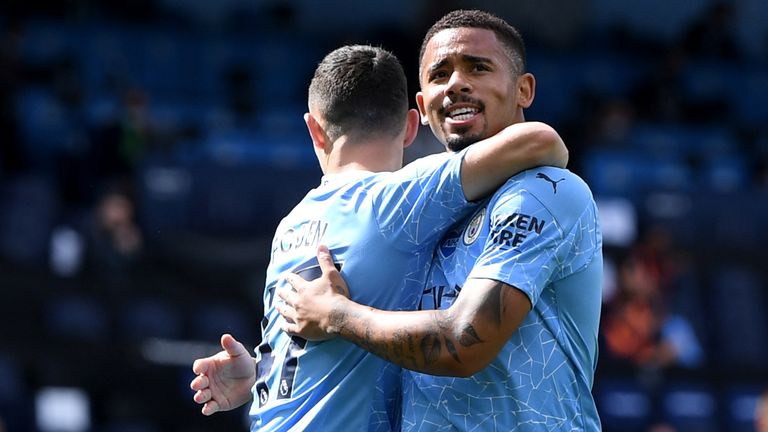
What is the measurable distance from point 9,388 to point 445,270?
7018 millimetres

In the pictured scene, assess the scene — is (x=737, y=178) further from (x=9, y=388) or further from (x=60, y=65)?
(x=9, y=388)

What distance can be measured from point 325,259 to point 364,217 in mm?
171

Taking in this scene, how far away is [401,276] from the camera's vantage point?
434 centimetres

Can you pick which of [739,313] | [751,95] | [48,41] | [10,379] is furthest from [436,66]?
[751,95]

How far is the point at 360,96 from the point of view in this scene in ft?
14.9

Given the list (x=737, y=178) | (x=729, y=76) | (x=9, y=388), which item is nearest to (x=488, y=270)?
(x=9, y=388)

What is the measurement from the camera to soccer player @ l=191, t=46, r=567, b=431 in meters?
4.22

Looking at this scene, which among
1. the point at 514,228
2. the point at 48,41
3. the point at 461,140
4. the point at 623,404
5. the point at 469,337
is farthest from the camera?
the point at 48,41

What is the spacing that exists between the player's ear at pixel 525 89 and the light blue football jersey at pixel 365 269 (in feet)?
1.31

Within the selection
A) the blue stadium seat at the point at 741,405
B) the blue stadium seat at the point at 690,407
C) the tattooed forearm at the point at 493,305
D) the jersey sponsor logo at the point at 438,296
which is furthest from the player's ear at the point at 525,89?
the blue stadium seat at the point at 741,405

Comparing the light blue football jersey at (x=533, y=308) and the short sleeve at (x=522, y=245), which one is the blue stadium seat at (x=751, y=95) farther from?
the short sleeve at (x=522, y=245)

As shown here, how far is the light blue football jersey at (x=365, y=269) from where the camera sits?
4.25 metres

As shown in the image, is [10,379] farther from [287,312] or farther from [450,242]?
[450,242]

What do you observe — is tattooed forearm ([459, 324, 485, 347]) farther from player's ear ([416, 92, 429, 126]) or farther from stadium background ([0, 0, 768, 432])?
stadium background ([0, 0, 768, 432])
